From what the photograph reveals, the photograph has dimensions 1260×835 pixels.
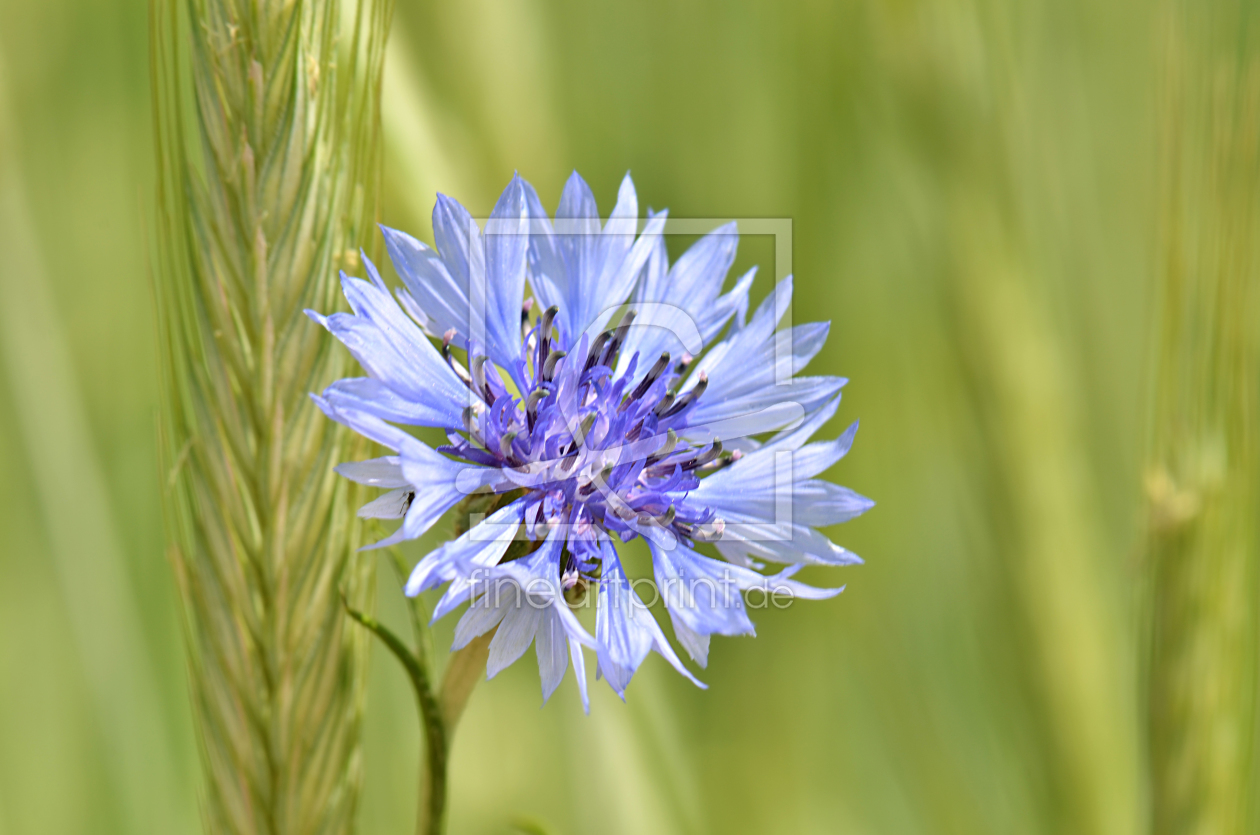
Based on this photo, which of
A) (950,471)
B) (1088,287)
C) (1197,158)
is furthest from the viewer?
(1088,287)

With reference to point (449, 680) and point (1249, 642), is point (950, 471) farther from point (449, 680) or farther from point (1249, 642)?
point (449, 680)

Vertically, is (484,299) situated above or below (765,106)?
below

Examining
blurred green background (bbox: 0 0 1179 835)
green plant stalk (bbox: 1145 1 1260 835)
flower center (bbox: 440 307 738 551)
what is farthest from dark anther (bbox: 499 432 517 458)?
green plant stalk (bbox: 1145 1 1260 835)

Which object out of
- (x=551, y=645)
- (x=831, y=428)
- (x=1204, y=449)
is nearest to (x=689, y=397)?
(x=551, y=645)

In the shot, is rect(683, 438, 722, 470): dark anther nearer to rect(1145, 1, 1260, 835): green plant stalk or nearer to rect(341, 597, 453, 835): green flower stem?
rect(341, 597, 453, 835): green flower stem

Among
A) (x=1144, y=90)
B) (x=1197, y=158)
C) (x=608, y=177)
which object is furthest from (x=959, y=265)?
(x=1144, y=90)

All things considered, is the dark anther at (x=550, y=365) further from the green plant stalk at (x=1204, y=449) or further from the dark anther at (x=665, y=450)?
the green plant stalk at (x=1204, y=449)

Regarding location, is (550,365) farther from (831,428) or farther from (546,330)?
(831,428)
